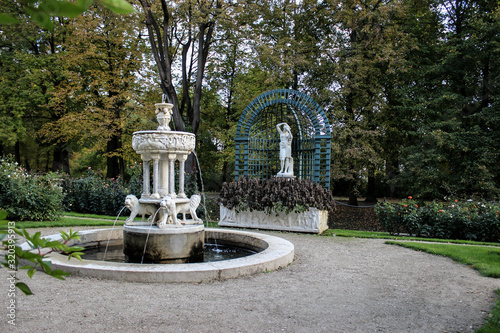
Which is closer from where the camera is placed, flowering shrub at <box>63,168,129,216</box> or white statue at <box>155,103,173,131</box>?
white statue at <box>155,103,173,131</box>

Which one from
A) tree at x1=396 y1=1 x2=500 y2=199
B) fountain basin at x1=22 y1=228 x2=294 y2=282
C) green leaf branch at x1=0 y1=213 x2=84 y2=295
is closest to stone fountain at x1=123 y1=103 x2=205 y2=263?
fountain basin at x1=22 y1=228 x2=294 y2=282

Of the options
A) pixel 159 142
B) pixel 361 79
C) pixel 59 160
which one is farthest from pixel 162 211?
pixel 59 160

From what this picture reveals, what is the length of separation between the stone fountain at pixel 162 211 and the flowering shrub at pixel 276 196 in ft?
12.5

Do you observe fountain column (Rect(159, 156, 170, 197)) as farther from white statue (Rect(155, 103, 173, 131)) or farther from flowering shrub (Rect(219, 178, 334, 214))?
flowering shrub (Rect(219, 178, 334, 214))

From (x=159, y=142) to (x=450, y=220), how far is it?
7.91 m

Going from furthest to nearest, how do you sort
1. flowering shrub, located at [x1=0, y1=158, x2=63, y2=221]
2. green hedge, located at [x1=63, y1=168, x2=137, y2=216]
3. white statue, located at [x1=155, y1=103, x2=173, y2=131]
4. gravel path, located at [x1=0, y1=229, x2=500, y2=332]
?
green hedge, located at [x1=63, y1=168, x2=137, y2=216] → flowering shrub, located at [x1=0, y1=158, x2=63, y2=221] → white statue, located at [x1=155, y1=103, x2=173, y2=131] → gravel path, located at [x1=0, y1=229, x2=500, y2=332]

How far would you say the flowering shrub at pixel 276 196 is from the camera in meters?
10.3

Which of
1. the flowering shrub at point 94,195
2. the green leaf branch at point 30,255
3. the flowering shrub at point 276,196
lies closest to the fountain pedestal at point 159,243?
the flowering shrub at point 276,196

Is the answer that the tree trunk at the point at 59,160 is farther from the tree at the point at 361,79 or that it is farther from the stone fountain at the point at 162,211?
the stone fountain at the point at 162,211

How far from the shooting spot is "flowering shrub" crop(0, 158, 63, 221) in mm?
9930

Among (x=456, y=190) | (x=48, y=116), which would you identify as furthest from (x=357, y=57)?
(x=48, y=116)

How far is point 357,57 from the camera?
51.1ft

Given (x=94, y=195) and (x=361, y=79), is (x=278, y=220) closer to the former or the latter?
(x=94, y=195)

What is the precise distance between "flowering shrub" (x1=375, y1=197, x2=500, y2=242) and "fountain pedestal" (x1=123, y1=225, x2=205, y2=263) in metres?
6.60
